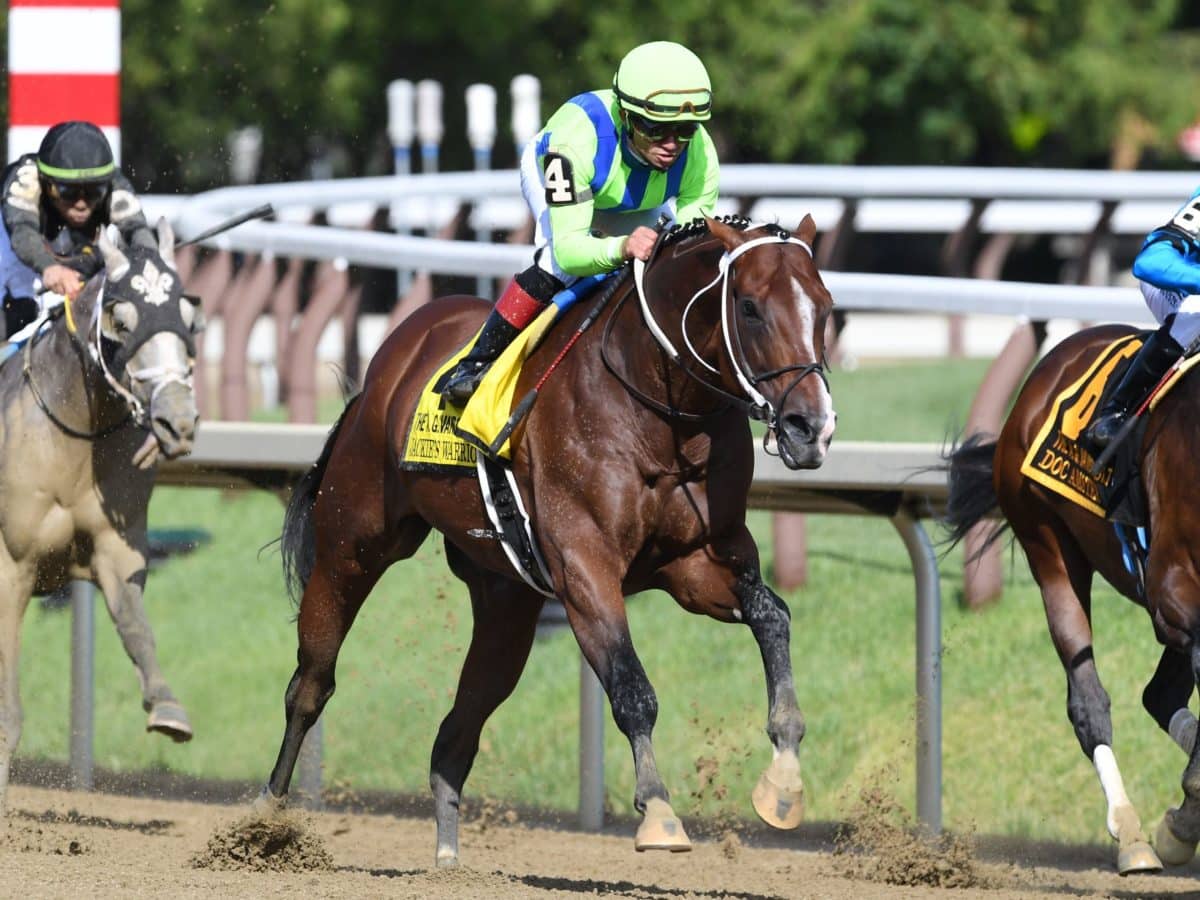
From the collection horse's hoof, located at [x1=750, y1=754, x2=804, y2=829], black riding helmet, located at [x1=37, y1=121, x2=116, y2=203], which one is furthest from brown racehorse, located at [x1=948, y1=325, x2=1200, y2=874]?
black riding helmet, located at [x1=37, y1=121, x2=116, y2=203]

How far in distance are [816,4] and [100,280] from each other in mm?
18879

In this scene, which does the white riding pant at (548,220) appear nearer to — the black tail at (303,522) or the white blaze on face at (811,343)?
the white blaze on face at (811,343)

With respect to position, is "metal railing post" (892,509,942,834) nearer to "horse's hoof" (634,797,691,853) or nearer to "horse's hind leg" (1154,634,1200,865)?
"horse's hind leg" (1154,634,1200,865)

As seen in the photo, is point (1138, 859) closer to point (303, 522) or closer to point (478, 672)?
point (478, 672)

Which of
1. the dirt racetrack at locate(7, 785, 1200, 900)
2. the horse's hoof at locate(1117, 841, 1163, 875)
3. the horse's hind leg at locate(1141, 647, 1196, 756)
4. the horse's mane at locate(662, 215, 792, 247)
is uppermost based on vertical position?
the horse's mane at locate(662, 215, 792, 247)

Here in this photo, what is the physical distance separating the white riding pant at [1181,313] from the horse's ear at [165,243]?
9.78ft

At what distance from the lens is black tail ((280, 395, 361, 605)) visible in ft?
24.3

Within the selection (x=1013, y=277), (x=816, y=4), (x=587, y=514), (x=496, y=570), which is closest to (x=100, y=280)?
(x=496, y=570)

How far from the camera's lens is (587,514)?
6035 millimetres

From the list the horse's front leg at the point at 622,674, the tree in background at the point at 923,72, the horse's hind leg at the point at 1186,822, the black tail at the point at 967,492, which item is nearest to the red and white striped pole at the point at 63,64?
the horse's front leg at the point at 622,674

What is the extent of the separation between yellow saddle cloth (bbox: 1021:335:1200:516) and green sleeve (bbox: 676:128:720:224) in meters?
1.29

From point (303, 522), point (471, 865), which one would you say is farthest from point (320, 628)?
point (471, 865)

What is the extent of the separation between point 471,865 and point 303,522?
1187 mm

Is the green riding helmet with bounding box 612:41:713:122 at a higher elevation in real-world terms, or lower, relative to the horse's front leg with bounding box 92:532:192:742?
higher
